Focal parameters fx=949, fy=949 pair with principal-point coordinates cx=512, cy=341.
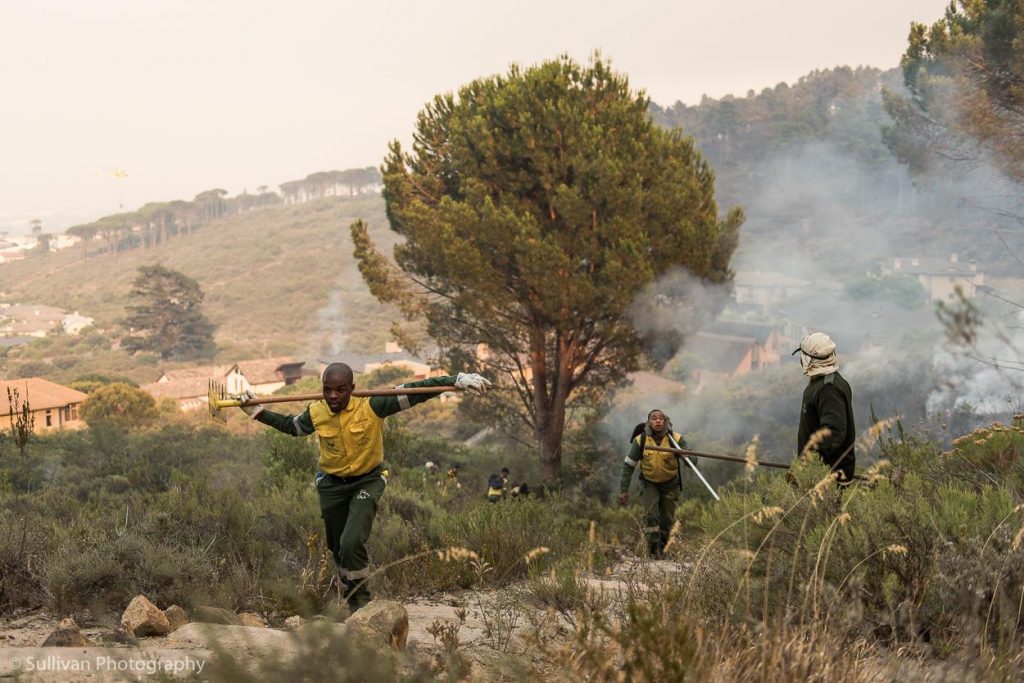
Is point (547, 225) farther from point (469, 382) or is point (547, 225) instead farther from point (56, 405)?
point (56, 405)

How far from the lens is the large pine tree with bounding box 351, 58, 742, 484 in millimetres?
18875

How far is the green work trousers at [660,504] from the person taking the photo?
9.15m

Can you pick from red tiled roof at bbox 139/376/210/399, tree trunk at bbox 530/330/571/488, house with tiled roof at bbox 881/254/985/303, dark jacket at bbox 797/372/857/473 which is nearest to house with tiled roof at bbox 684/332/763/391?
house with tiled roof at bbox 881/254/985/303

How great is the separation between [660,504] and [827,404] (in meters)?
3.86

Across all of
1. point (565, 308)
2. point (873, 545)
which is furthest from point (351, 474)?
point (565, 308)

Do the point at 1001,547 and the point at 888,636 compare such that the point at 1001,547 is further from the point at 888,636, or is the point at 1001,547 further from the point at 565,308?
the point at 565,308

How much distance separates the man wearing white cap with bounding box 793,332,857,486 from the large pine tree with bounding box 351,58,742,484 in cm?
1268

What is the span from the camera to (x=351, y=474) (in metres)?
5.94

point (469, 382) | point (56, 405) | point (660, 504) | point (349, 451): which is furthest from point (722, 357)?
point (349, 451)

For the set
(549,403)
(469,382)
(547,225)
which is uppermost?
(547,225)

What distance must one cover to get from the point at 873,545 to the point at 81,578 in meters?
4.53

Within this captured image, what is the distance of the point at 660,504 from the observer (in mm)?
9312

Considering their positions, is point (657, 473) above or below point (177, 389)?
above

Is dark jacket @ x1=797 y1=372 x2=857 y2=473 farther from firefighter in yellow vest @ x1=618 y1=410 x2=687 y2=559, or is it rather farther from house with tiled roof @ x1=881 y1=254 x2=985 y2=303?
house with tiled roof @ x1=881 y1=254 x2=985 y2=303
